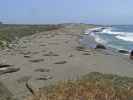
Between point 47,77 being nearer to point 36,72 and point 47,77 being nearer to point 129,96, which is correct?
point 36,72

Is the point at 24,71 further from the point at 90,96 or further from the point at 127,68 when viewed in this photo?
the point at 90,96

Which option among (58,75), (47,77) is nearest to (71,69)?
(58,75)

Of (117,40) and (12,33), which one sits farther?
(12,33)

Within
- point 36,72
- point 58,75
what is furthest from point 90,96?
point 36,72

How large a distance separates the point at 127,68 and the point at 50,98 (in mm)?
10566

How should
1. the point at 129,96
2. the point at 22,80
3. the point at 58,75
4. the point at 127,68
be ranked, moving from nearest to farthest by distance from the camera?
the point at 129,96, the point at 22,80, the point at 58,75, the point at 127,68

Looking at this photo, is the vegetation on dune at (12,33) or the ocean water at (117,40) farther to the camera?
the vegetation on dune at (12,33)

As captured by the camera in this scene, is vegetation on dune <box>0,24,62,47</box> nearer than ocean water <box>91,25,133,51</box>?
No

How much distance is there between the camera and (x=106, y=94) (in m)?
6.07

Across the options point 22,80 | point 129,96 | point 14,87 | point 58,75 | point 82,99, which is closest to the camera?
point 82,99

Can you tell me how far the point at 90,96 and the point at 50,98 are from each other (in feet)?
2.73

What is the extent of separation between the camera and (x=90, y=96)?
5.88m

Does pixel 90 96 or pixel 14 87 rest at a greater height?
pixel 90 96

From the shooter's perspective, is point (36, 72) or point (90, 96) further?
point (36, 72)
